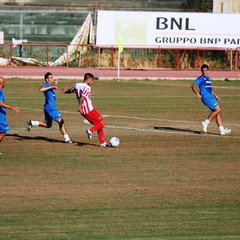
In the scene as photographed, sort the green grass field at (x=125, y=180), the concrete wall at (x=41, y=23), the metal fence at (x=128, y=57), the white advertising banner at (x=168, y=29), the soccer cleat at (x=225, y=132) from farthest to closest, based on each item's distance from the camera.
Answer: the concrete wall at (x=41, y=23) → the metal fence at (x=128, y=57) → the white advertising banner at (x=168, y=29) → the soccer cleat at (x=225, y=132) → the green grass field at (x=125, y=180)

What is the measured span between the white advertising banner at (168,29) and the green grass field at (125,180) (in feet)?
73.5

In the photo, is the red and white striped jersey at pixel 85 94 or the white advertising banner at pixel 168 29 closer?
the red and white striped jersey at pixel 85 94

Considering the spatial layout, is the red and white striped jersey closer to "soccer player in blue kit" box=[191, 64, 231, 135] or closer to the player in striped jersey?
the player in striped jersey

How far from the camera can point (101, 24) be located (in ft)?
180

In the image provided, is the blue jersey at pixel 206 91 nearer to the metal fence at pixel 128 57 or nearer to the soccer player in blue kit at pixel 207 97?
the soccer player in blue kit at pixel 207 97

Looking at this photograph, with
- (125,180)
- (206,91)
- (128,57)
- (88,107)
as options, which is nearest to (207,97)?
(206,91)

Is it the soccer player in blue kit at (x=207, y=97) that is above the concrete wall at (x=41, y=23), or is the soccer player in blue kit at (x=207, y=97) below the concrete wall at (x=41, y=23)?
below

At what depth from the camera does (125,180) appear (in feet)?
63.2

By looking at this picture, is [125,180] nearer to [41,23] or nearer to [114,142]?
[114,142]

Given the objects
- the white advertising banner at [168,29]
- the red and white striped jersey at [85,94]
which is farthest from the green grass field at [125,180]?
the white advertising banner at [168,29]

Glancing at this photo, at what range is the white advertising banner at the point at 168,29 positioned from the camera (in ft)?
181

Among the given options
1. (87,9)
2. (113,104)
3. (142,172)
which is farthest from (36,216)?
(87,9)

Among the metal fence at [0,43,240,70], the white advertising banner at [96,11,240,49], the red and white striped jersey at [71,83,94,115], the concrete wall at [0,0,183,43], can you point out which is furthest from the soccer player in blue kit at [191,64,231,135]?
the concrete wall at [0,0,183,43]

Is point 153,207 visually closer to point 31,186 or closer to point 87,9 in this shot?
point 31,186
